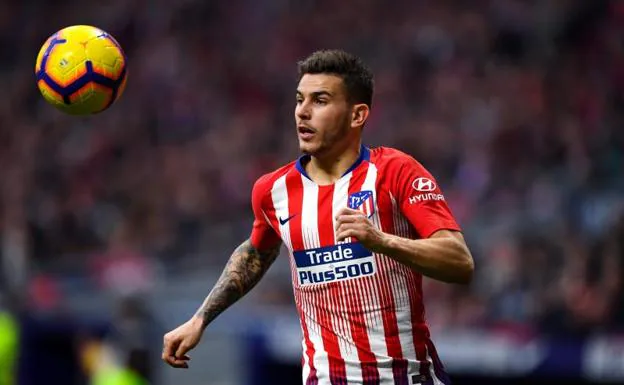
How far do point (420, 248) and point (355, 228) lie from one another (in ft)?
1.17

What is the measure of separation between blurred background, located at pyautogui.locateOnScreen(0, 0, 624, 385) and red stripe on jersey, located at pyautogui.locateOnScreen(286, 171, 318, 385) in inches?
146

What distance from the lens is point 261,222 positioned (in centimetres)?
577

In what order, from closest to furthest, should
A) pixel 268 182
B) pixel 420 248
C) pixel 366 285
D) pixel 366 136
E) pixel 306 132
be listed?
pixel 420 248 < pixel 366 285 < pixel 306 132 < pixel 268 182 < pixel 366 136

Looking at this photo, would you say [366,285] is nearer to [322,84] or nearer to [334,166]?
[334,166]

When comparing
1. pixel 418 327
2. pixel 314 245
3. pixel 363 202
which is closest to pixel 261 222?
pixel 314 245

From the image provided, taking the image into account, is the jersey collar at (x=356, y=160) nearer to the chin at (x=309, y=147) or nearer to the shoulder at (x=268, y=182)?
the shoulder at (x=268, y=182)

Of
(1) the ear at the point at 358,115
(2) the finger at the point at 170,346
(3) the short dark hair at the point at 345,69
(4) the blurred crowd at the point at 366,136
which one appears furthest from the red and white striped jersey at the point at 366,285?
(4) the blurred crowd at the point at 366,136

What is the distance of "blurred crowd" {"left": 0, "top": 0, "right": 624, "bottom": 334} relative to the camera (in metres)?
10.7

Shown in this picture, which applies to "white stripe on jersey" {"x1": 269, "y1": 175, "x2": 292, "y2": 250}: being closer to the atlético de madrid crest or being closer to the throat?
the throat

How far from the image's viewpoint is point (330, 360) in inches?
212

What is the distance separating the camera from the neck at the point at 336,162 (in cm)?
548

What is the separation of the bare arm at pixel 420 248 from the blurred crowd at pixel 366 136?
4.19 meters

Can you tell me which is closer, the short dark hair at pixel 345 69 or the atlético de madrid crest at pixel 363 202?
the atlético de madrid crest at pixel 363 202

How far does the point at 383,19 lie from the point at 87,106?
11.7 metres
